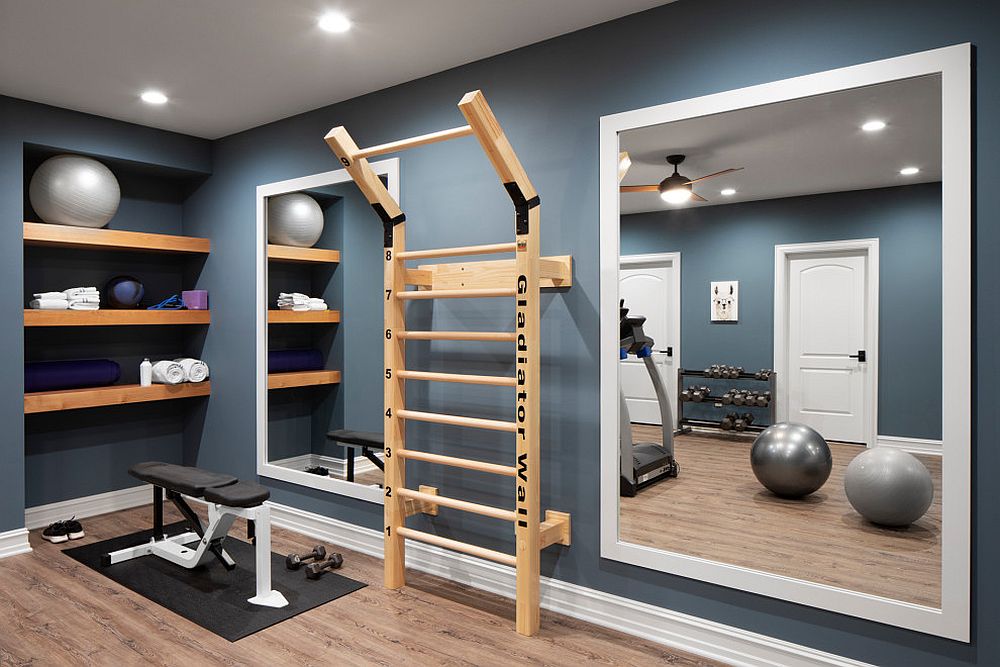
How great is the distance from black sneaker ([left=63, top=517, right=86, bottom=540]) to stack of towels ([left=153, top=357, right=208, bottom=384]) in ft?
3.23

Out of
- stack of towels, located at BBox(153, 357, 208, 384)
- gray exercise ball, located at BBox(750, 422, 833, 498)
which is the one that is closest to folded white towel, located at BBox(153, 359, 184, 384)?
stack of towels, located at BBox(153, 357, 208, 384)

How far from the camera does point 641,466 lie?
273cm

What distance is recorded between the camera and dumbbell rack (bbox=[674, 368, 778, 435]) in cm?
245

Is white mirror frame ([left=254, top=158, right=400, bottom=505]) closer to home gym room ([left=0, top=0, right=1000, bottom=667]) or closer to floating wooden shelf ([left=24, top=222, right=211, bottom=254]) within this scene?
home gym room ([left=0, top=0, right=1000, bottom=667])

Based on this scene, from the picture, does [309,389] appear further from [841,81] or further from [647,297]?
[841,81]

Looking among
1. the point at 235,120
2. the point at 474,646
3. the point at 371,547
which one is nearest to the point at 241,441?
the point at 371,547

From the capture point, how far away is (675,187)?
8.79ft

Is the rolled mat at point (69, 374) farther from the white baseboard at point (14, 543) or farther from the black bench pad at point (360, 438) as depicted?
the black bench pad at point (360, 438)

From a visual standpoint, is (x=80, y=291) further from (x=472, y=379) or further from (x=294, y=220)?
(x=472, y=379)

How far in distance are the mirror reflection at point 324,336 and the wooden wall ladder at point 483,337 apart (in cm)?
53

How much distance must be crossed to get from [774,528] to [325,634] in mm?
1801

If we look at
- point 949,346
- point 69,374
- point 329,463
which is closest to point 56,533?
point 69,374

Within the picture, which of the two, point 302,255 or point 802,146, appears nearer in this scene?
point 802,146

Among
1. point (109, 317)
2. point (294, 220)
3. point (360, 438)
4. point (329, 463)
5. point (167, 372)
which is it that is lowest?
point (329, 463)
